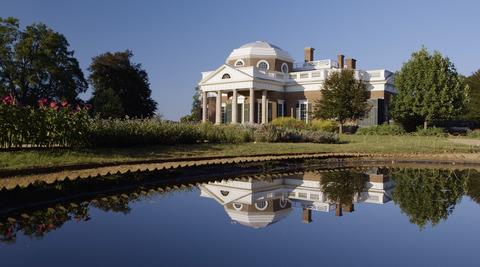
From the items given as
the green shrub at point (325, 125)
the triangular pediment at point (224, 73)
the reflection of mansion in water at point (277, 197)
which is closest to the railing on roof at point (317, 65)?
the triangular pediment at point (224, 73)

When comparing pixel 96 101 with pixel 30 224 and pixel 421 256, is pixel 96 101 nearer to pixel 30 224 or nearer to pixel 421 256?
pixel 30 224

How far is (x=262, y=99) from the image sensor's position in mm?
39656

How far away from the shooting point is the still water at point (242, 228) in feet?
15.4

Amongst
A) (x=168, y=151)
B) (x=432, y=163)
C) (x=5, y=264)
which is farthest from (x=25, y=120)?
(x=432, y=163)

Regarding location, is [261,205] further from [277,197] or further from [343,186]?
[343,186]

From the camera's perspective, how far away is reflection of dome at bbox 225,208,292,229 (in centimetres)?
631

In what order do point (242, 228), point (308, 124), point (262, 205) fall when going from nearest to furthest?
point (242, 228)
point (262, 205)
point (308, 124)

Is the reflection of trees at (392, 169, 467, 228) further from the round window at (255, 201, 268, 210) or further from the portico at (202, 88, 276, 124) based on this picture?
the portico at (202, 88, 276, 124)

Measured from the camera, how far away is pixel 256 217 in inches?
263

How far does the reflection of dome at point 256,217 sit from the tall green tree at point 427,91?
29.1 metres

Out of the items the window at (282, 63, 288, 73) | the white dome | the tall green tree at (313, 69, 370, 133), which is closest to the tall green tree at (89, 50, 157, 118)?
the white dome

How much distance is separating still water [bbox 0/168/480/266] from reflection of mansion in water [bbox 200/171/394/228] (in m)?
Result: 0.02

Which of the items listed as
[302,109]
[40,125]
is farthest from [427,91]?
[40,125]

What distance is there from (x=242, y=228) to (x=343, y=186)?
4.60 metres
